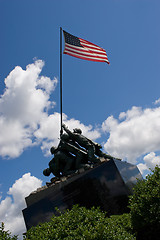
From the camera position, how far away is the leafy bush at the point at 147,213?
591 cm

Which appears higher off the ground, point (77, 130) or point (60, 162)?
point (77, 130)

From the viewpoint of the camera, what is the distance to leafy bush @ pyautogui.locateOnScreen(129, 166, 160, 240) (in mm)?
5906

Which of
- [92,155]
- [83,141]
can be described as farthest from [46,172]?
[92,155]

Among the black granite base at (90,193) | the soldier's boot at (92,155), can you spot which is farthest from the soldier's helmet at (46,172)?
the soldier's boot at (92,155)

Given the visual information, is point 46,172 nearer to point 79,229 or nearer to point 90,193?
point 90,193

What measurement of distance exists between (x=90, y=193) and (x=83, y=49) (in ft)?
28.2

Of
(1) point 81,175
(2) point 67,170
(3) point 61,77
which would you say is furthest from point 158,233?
(3) point 61,77

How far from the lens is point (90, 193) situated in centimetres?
868

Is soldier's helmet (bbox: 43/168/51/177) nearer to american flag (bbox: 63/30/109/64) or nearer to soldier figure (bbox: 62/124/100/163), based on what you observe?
soldier figure (bbox: 62/124/100/163)

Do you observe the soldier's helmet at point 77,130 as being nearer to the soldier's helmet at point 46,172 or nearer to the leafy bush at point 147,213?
the soldier's helmet at point 46,172

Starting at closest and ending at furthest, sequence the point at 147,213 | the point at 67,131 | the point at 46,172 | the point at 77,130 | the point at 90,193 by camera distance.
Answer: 1. the point at 147,213
2. the point at 90,193
3. the point at 67,131
4. the point at 77,130
5. the point at 46,172

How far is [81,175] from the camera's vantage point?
30.5ft

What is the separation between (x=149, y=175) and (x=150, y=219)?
1571mm

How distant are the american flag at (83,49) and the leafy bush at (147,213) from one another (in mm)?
8623
